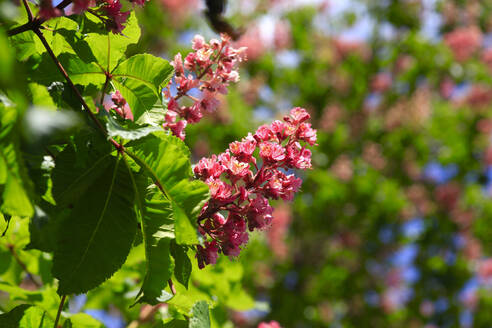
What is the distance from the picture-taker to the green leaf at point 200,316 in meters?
1.20

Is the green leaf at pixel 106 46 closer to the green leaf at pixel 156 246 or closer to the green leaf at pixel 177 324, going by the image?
the green leaf at pixel 156 246

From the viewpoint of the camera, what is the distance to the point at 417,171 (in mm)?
9891

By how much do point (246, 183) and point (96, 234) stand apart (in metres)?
0.48

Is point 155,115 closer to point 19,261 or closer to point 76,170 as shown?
point 76,170

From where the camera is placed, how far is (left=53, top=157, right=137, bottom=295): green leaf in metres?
1.08

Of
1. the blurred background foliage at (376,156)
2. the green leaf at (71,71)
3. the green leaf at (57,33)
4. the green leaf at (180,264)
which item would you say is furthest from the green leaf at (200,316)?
the blurred background foliage at (376,156)

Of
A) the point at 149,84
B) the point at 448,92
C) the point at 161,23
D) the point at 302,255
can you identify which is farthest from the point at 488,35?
the point at 149,84

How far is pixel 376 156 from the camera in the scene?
9461 millimetres

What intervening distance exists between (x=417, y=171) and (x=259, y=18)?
4813mm

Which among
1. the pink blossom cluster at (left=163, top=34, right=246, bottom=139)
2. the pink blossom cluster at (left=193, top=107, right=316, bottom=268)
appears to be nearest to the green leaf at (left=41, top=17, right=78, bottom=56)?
the pink blossom cluster at (left=163, top=34, right=246, bottom=139)

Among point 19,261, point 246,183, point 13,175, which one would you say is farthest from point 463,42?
point 13,175

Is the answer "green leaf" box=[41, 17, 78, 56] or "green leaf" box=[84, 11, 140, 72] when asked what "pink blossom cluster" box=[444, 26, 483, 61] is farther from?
"green leaf" box=[41, 17, 78, 56]

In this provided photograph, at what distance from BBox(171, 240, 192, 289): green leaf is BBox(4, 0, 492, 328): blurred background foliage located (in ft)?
20.6

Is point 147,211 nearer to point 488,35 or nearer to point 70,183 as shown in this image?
point 70,183
